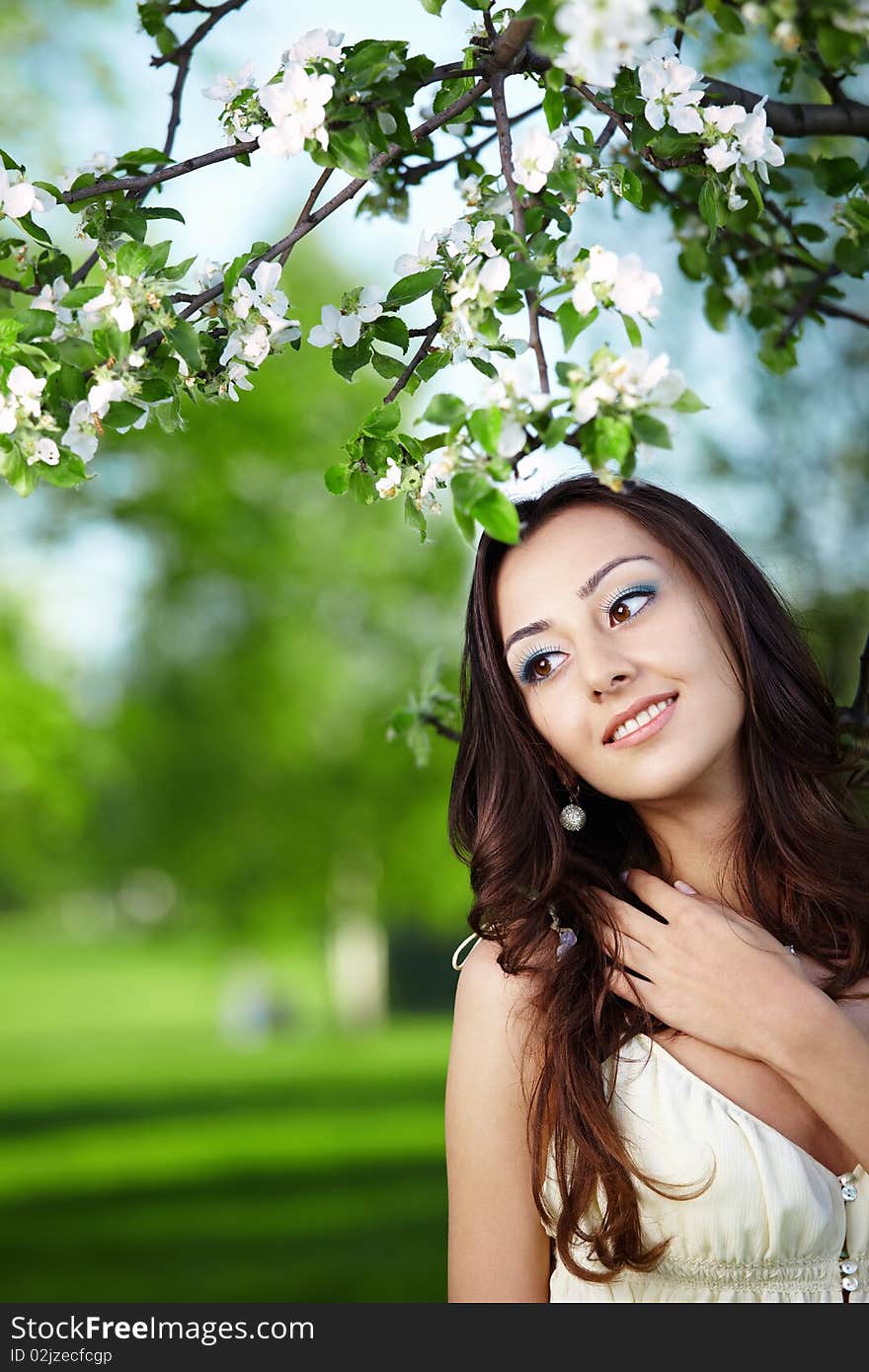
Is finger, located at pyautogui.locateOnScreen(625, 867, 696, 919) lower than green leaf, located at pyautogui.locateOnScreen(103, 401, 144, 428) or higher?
lower

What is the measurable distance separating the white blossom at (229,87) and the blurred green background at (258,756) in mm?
306

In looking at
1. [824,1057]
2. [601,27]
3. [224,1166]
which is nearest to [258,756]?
[224,1166]

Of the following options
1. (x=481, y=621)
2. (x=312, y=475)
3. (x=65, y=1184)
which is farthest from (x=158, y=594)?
(x=481, y=621)

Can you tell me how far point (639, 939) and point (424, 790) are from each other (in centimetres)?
1445

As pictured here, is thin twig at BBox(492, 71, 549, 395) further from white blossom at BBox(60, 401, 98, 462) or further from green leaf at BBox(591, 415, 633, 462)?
white blossom at BBox(60, 401, 98, 462)

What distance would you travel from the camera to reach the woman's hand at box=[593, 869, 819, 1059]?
2.07m

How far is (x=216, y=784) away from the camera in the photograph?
55.3ft

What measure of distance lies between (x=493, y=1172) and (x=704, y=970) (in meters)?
0.47

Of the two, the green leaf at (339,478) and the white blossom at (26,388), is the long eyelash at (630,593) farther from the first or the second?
the white blossom at (26,388)

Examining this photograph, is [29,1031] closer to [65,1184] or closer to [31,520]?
[65,1184]

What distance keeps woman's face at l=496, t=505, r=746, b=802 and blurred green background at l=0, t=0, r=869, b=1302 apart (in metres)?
0.59

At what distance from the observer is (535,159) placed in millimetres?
1531

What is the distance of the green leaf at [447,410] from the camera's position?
4.40ft

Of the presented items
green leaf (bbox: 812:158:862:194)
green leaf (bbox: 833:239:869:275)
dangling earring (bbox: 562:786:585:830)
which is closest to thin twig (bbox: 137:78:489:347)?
green leaf (bbox: 812:158:862:194)
